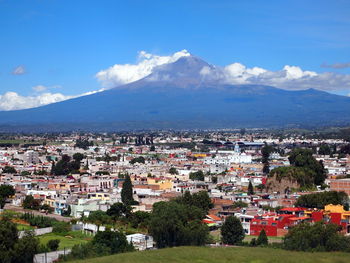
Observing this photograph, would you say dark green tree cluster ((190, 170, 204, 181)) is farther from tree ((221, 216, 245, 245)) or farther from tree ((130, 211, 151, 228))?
tree ((221, 216, 245, 245))

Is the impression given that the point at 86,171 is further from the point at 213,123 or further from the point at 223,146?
the point at 213,123

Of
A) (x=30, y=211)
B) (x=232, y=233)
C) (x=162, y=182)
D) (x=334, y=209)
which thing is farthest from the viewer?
(x=162, y=182)

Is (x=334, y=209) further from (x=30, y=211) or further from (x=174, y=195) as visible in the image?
(x=30, y=211)

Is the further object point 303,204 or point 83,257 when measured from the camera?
point 303,204

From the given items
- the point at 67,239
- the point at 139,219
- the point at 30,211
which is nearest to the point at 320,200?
the point at 139,219

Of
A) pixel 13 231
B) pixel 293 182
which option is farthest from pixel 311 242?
pixel 293 182
